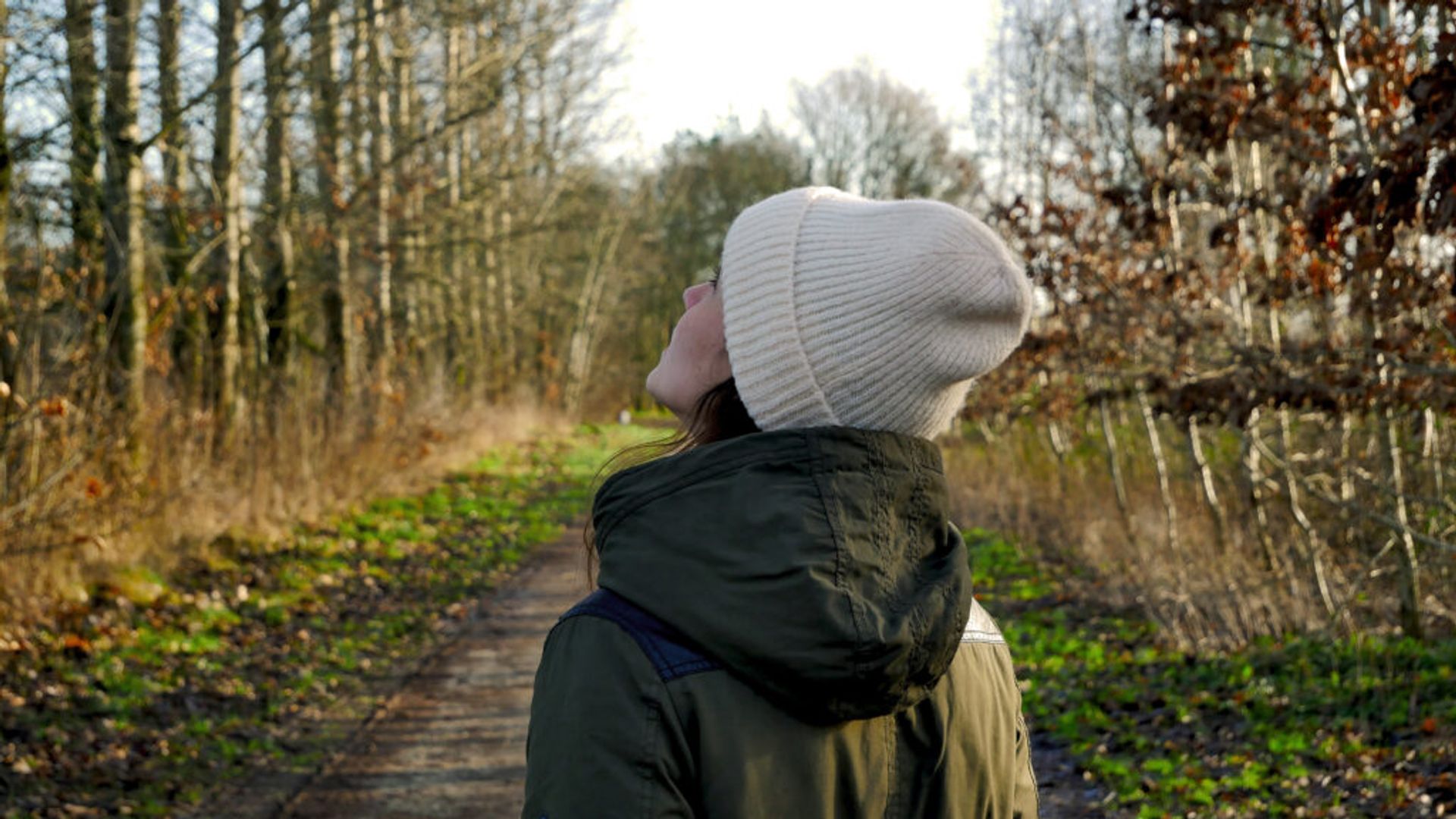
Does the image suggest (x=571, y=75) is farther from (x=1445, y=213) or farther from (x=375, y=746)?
(x=1445, y=213)

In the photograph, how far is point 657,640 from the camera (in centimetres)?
142

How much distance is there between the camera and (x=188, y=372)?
1201 centimetres

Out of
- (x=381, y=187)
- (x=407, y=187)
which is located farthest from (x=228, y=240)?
(x=407, y=187)

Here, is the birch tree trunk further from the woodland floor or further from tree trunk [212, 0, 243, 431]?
tree trunk [212, 0, 243, 431]

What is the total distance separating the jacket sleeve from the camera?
1367mm

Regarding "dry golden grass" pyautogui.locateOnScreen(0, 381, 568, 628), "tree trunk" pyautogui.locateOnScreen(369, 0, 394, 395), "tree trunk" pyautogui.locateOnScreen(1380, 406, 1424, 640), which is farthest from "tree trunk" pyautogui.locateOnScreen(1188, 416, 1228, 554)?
"dry golden grass" pyautogui.locateOnScreen(0, 381, 568, 628)

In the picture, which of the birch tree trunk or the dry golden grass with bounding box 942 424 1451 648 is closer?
the birch tree trunk

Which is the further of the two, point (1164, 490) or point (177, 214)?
point (177, 214)

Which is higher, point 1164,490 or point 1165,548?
point 1164,490

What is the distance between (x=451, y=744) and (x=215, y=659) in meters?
2.14

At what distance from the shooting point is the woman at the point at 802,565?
1.41 m

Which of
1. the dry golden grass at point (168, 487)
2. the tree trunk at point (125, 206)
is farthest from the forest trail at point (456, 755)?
the tree trunk at point (125, 206)

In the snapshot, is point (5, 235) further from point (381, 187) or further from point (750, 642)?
point (750, 642)

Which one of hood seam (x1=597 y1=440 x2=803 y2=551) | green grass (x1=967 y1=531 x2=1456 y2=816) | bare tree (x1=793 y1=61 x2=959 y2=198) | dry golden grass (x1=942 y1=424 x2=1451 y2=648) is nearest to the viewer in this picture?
hood seam (x1=597 y1=440 x2=803 y2=551)
